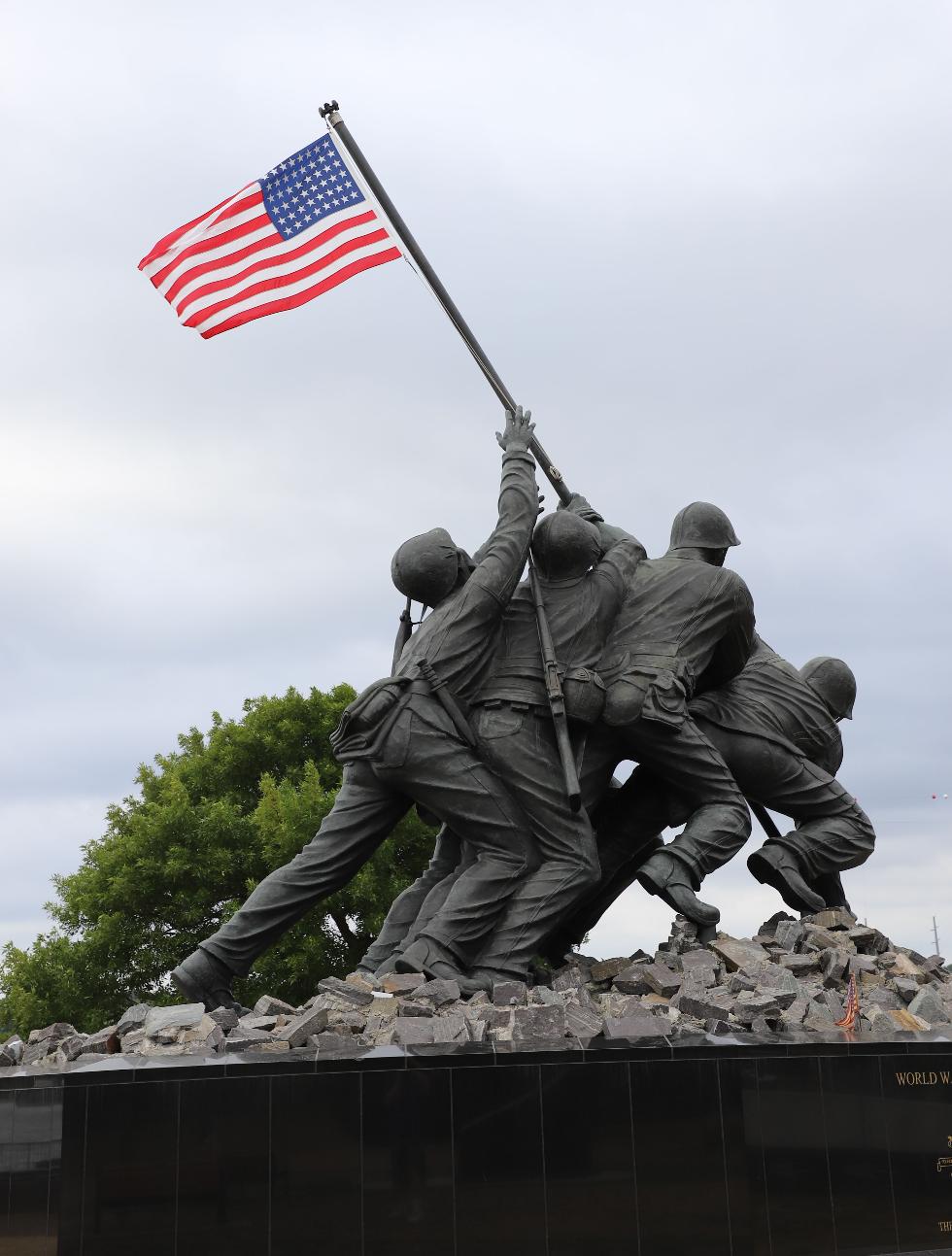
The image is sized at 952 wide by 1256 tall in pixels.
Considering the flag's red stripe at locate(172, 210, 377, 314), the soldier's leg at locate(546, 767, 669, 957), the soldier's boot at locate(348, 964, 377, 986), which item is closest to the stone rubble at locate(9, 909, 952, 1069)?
the soldier's boot at locate(348, 964, 377, 986)

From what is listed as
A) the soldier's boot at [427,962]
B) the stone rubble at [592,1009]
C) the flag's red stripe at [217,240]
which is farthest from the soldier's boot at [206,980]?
the flag's red stripe at [217,240]

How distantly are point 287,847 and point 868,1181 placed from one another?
41.1 feet

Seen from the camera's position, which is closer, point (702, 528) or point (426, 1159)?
point (426, 1159)

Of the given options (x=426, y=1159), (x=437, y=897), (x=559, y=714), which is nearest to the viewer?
(x=426, y=1159)

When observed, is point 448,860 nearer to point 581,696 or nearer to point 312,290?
point 581,696

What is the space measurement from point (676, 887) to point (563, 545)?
2.36 metres

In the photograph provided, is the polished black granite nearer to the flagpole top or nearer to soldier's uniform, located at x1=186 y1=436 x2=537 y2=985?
soldier's uniform, located at x1=186 y1=436 x2=537 y2=985

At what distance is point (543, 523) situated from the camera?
30.7ft

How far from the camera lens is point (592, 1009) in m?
7.58

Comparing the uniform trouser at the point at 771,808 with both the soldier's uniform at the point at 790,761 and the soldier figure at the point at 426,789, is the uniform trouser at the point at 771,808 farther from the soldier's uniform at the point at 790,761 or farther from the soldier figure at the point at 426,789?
the soldier figure at the point at 426,789

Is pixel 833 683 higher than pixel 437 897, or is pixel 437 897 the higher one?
pixel 833 683

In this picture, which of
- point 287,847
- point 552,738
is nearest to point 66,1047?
point 552,738

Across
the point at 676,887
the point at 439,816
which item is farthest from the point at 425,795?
the point at 676,887

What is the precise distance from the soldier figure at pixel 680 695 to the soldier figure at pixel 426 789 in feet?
3.07
